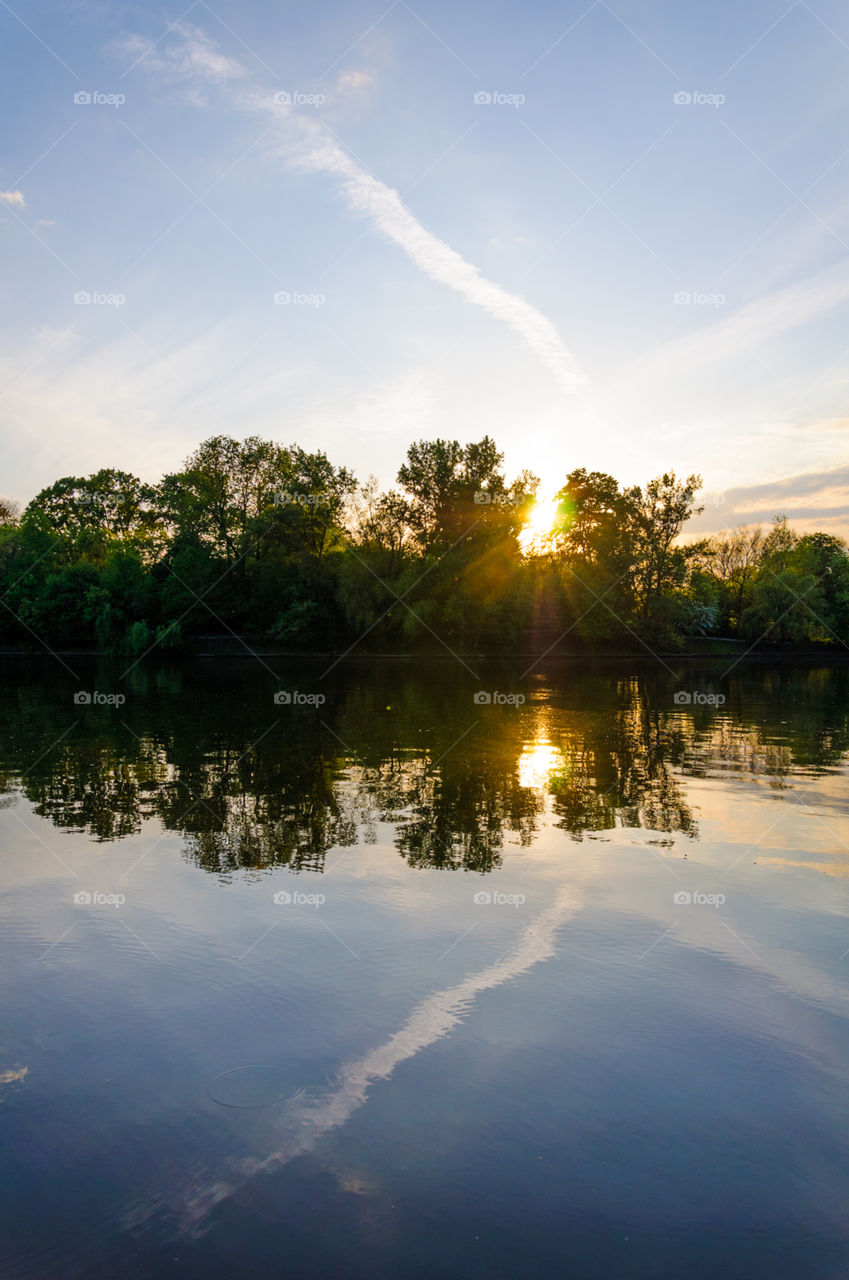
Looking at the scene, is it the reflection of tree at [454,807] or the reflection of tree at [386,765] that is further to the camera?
the reflection of tree at [386,765]

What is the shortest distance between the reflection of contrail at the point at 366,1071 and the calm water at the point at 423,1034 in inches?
1.1

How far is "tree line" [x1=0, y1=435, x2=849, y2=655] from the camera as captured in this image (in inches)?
3031

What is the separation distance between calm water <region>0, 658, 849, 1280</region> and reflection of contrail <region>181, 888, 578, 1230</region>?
0.03 meters

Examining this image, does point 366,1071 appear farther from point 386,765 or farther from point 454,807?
point 386,765

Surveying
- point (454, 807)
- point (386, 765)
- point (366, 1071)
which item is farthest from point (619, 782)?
point (366, 1071)

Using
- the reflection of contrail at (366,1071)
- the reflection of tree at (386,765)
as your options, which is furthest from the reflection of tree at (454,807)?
the reflection of contrail at (366,1071)

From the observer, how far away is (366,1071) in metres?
6.45

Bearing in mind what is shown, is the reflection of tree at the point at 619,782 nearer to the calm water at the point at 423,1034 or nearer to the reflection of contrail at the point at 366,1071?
the calm water at the point at 423,1034

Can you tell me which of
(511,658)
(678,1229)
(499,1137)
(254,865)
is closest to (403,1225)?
(499,1137)

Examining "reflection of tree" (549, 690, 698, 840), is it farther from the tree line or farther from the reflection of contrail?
the tree line

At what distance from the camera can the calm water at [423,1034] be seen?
4.87m

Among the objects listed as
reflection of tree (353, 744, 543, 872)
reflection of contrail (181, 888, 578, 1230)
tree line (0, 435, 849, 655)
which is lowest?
reflection of contrail (181, 888, 578, 1230)

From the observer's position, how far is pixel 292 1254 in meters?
4.63

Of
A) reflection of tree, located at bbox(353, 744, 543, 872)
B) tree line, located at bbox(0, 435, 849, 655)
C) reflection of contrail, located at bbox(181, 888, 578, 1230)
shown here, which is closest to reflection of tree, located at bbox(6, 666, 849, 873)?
reflection of tree, located at bbox(353, 744, 543, 872)
